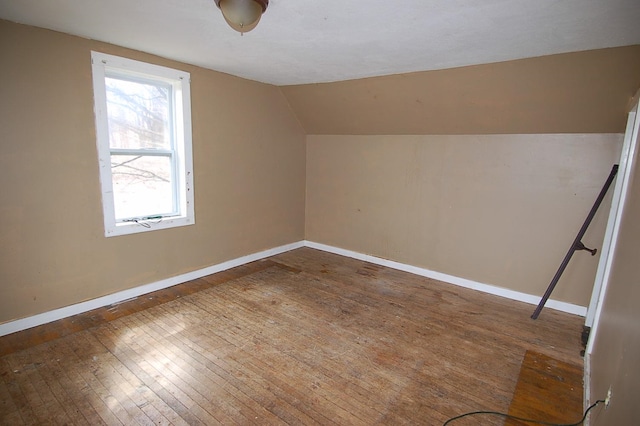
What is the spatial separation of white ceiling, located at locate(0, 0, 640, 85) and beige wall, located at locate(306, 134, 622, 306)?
110 cm

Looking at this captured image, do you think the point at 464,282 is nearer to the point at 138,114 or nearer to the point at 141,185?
the point at 141,185

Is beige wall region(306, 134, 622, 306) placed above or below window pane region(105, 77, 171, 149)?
below

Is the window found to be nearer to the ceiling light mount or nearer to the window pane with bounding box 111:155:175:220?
the window pane with bounding box 111:155:175:220

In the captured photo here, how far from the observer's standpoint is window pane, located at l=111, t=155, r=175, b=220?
2891 mm

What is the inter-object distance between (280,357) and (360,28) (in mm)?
2237

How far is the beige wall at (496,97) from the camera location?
7.75 ft

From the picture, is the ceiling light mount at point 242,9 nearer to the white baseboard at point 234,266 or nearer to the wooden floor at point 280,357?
the wooden floor at point 280,357

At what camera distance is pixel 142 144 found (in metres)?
3.02

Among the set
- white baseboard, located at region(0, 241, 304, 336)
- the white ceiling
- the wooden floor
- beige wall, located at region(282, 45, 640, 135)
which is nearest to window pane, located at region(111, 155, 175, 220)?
white baseboard, located at region(0, 241, 304, 336)

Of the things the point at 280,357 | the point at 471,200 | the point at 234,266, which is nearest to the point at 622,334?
the point at 280,357

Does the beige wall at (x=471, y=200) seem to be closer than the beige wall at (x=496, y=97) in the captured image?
No

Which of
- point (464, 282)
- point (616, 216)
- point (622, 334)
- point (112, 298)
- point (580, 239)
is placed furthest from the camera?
point (464, 282)

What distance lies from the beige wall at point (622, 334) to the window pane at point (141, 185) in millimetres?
3442

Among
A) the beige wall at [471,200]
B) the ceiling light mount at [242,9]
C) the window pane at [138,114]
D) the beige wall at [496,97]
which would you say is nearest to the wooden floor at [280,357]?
the beige wall at [471,200]
